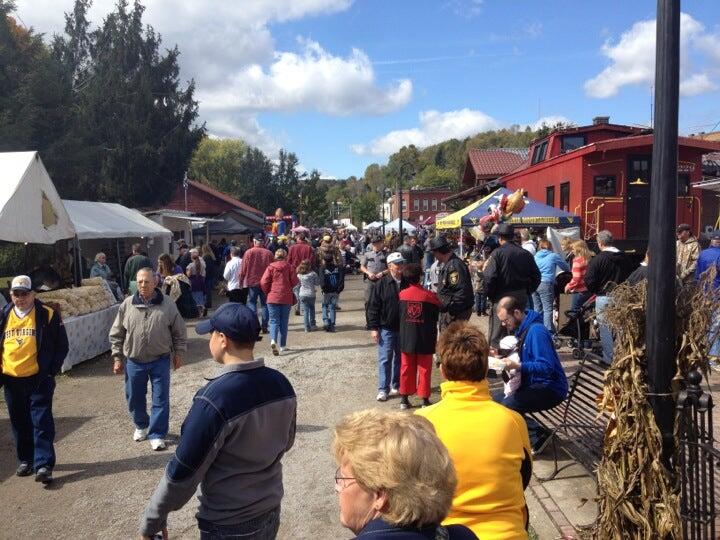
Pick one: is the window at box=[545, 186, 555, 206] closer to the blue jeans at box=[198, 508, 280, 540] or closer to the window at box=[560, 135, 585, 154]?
the window at box=[560, 135, 585, 154]

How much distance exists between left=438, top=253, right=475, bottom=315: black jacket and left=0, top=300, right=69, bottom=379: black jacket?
13.5ft

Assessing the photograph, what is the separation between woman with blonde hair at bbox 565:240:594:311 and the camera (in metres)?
9.54

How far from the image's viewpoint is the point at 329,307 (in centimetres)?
1198

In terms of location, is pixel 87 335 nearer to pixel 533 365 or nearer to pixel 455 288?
pixel 455 288

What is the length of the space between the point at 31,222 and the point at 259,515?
7380mm

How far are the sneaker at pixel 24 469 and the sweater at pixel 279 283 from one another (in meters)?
4.81

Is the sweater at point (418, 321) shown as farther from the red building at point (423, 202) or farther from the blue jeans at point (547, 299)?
the red building at point (423, 202)

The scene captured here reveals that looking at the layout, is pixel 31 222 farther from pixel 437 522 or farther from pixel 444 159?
pixel 444 159

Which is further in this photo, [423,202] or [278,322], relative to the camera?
[423,202]

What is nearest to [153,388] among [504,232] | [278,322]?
[278,322]

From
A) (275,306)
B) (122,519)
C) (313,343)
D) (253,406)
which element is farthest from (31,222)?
(253,406)

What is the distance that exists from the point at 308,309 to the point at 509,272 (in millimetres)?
5276

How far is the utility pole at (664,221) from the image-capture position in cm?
303

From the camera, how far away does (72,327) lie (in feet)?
29.3
